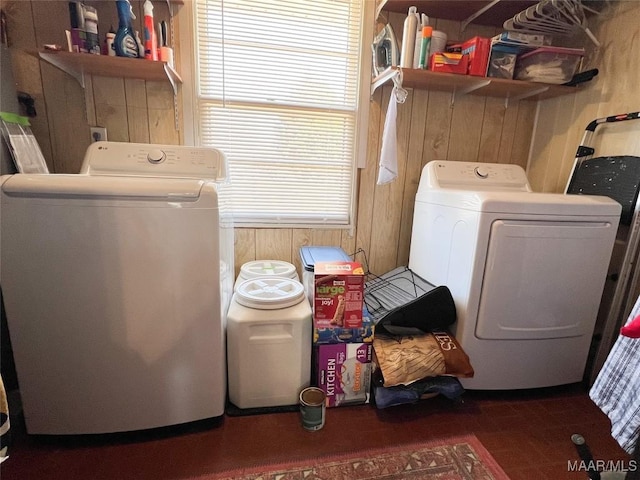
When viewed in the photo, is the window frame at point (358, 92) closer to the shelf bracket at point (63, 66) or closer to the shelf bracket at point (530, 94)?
the shelf bracket at point (63, 66)

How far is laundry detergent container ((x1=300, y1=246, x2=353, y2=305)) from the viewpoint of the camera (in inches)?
65.2

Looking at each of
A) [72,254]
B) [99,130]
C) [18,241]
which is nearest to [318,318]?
[72,254]

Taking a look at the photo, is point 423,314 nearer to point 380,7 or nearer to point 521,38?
point 521,38

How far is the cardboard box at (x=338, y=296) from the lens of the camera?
1459mm

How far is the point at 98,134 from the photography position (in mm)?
1758


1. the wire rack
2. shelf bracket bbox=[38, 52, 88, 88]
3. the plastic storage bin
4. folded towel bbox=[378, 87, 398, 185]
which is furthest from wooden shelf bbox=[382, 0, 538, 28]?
shelf bracket bbox=[38, 52, 88, 88]

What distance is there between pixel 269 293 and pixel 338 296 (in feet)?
1.16

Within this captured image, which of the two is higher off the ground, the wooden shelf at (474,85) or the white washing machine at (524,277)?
the wooden shelf at (474,85)

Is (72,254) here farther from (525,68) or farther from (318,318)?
(525,68)

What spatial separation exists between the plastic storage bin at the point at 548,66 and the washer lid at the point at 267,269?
1685mm

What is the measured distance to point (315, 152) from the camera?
6.66 ft

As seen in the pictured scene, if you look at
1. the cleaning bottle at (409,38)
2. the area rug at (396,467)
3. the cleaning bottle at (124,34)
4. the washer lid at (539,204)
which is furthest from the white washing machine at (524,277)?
the cleaning bottle at (124,34)

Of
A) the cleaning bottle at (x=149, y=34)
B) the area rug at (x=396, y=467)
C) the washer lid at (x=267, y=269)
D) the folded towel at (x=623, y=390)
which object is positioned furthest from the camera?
the washer lid at (x=267, y=269)

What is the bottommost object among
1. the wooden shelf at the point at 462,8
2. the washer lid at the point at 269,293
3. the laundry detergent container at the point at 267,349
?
the laundry detergent container at the point at 267,349
